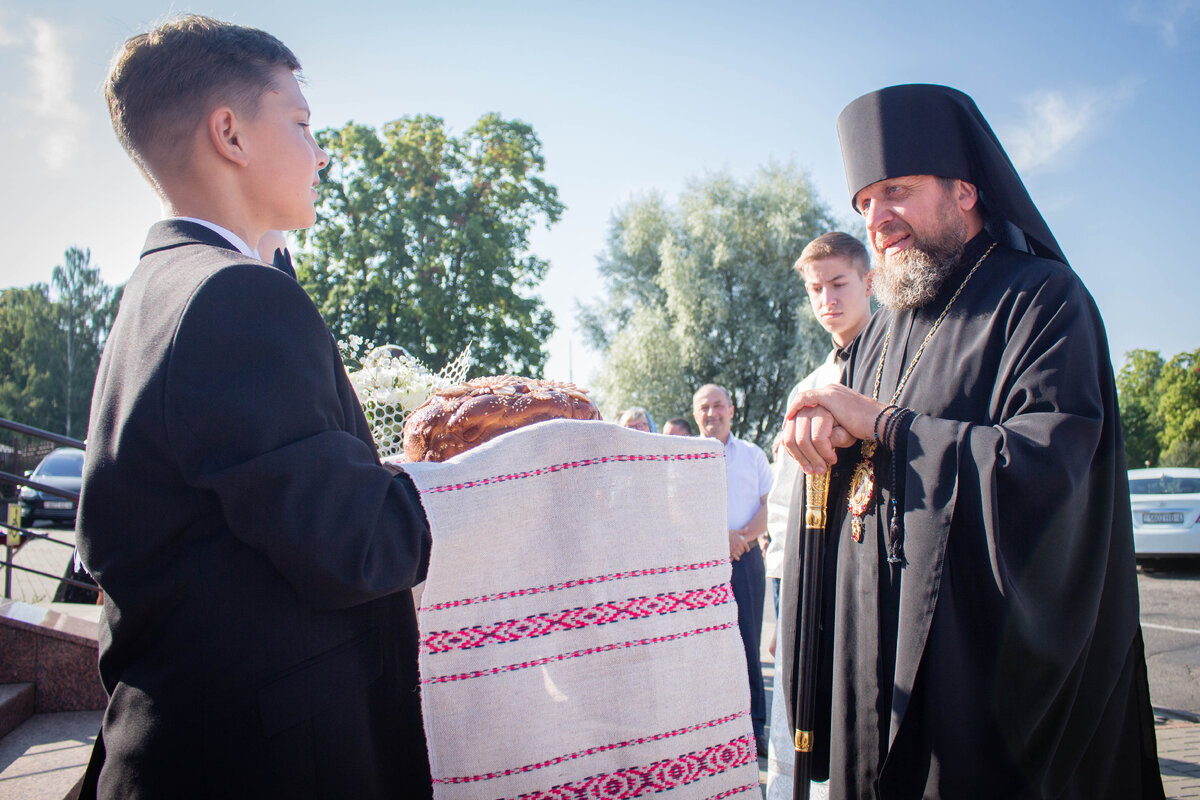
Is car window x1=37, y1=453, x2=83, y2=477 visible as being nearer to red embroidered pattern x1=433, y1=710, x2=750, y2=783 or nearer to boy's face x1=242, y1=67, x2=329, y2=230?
boy's face x1=242, y1=67, x2=329, y2=230

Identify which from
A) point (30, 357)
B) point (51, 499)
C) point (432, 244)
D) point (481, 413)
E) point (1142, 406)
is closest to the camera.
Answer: point (481, 413)

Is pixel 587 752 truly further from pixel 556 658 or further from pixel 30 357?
pixel 30 357

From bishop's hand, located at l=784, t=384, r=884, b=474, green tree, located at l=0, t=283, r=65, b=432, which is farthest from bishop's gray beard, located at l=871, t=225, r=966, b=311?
green tree, located at l=0, t=283, r=65, b=432

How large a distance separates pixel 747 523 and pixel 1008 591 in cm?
424

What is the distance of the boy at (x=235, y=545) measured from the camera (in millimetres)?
1261

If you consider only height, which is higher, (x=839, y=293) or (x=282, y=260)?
(x=839, y=293)

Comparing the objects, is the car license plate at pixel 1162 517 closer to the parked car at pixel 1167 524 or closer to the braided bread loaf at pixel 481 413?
the parked car at pixel 1167 524

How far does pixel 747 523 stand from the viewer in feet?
20.6

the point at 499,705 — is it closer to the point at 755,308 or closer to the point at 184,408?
the point at 184,408

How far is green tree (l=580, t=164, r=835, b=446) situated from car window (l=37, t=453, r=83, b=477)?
675 inches

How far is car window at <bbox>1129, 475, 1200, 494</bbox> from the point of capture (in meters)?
14.1

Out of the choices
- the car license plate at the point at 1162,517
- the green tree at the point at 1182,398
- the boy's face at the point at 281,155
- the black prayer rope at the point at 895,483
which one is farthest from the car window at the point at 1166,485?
the green tree at the point at 1182,398

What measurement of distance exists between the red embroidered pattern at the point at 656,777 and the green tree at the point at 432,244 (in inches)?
853

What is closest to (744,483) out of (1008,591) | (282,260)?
(1008,591)
